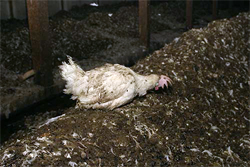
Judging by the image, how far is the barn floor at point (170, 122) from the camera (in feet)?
8.20

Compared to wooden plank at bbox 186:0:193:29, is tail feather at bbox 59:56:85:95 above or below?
above

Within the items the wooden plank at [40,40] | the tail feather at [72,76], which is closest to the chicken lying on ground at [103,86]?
the tail feather at [72,76]

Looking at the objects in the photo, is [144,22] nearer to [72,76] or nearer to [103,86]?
[72,76]

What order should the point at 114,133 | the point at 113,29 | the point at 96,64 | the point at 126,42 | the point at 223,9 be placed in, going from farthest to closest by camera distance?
the point at 223,9 < the point at 113,29 < the point at 126,42 < the point at 96,64 < the point at 114,133

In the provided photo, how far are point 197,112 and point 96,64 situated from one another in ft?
8.75

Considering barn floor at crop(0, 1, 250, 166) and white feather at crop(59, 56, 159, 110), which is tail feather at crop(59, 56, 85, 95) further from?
barn floor at crop(0, 1, 250, 166)

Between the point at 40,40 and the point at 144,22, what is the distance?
2.51 meters

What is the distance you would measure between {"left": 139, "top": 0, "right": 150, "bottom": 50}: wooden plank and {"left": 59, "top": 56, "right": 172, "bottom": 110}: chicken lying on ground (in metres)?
3.34

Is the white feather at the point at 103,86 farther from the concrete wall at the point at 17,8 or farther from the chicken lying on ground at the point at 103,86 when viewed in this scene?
the concrete wall at the point at 17,8

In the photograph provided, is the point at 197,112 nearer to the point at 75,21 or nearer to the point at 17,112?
the point at 17,112

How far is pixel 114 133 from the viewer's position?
2736 mm

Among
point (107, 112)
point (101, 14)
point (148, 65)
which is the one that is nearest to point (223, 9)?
point (101, 14)

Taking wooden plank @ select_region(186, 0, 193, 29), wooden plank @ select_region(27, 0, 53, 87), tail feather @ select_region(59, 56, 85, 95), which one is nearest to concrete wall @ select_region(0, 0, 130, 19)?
wooden plank @ select_region(27, 0, 53, 87)

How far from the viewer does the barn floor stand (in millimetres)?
2500
